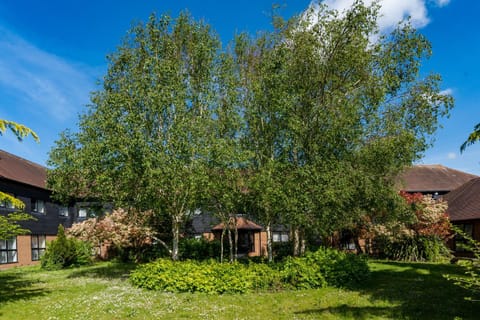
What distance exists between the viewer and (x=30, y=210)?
29.0 metres

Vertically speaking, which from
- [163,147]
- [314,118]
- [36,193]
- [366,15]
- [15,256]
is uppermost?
[366,15]

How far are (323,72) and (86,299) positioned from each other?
46.6 ft

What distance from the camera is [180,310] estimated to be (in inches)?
459

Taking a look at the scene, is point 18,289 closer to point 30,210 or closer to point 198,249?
point 198,249

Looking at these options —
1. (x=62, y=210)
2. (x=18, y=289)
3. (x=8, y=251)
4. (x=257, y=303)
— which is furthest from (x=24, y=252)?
(x=257, y=303)

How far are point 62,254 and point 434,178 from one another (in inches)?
1446

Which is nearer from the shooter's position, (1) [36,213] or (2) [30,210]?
(2) [30,210]

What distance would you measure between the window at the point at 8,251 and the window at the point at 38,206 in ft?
11.5

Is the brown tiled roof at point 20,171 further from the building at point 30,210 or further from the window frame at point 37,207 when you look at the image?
the window frame at point 37,207

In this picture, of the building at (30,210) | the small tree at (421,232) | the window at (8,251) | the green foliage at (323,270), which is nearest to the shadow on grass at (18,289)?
the building at (30,210)

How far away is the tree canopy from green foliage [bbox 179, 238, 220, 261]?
9743 millimetres

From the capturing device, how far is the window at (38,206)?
29.8 meters

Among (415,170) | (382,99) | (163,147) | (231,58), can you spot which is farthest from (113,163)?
(415,170)

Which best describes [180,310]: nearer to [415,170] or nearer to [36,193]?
[36,193]
